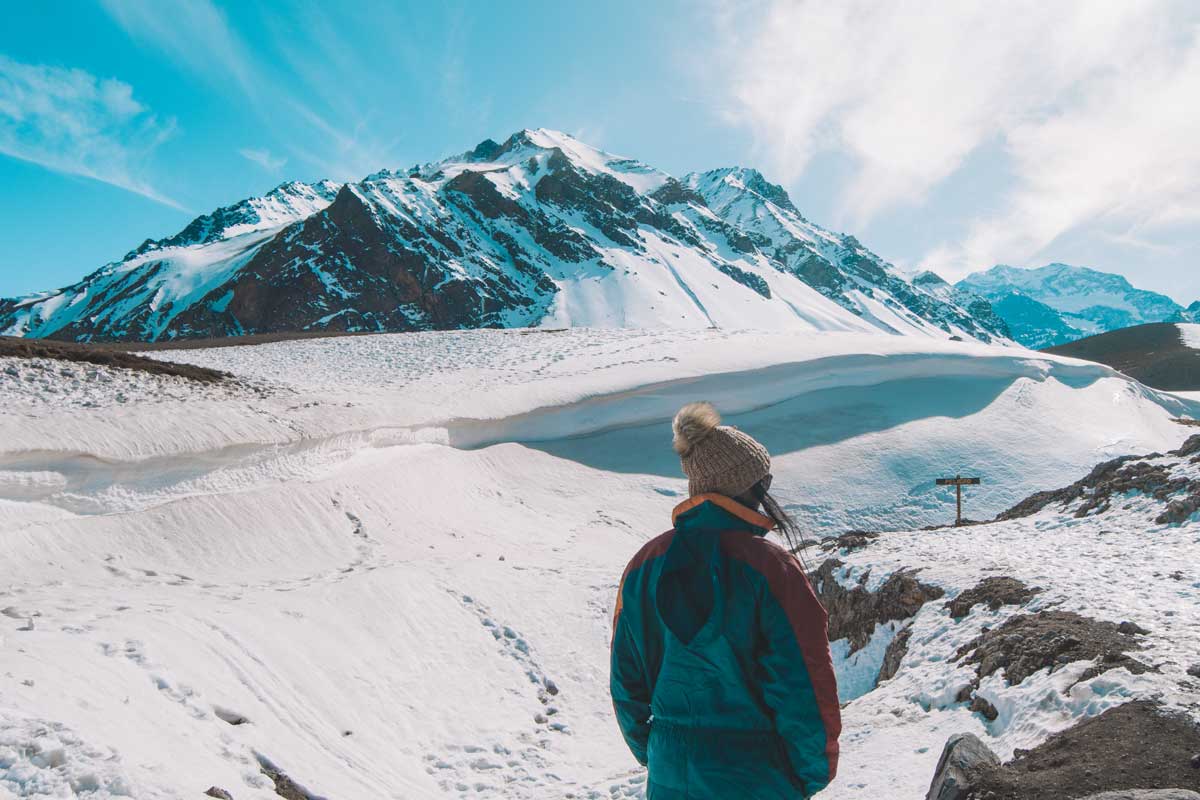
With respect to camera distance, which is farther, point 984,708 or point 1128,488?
point 1128,488

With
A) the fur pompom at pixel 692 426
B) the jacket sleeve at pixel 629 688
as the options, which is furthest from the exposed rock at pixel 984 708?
the fur pompom at pixel 692 426

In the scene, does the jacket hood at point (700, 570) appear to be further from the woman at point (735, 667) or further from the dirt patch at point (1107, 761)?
the dirt patch at point (1107, 761)

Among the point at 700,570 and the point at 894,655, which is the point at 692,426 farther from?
the point at 894,655

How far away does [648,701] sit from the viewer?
2.62 m

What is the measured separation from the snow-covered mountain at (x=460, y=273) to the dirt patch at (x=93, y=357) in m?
78.3

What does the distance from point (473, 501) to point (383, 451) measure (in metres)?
2.16

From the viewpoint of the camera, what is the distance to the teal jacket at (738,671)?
88.7 inches

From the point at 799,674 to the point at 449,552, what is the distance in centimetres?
919

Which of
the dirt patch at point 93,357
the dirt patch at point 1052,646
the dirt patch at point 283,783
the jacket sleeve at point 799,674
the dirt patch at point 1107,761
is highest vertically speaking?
the dirt patch at point 93,357

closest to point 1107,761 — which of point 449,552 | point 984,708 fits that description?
point 984,708

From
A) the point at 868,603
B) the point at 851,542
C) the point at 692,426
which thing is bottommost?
the point at 868,603

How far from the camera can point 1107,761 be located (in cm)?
331

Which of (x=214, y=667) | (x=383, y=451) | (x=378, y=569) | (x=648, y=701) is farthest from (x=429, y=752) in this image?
(x=383, y=451)

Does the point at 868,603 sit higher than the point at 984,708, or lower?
higher
